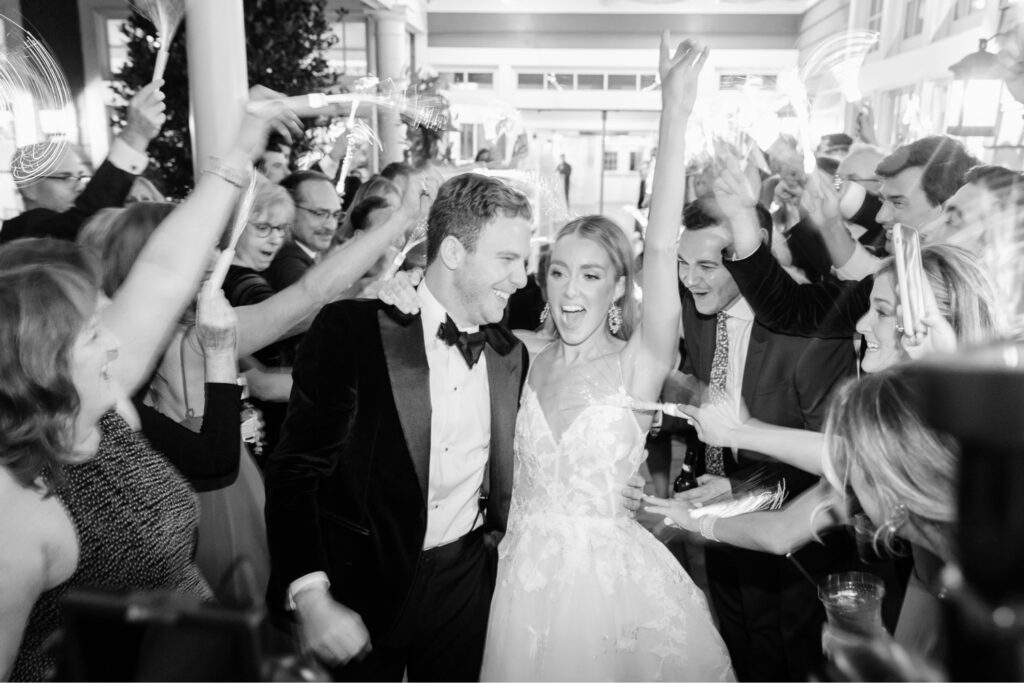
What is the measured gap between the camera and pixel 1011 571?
406mm

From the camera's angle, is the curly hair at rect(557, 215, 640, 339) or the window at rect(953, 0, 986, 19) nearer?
the curly hair at rect(557, 215, 640, 339)

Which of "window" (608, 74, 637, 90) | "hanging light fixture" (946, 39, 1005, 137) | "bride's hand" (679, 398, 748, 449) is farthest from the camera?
"window" (608, 74, 637, 90)

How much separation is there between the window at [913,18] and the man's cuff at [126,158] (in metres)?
6.85

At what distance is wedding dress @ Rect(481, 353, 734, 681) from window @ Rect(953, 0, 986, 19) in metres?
5.58

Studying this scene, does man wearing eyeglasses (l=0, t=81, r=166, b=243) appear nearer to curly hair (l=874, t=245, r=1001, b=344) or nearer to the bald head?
curly hair (l=874, t=245, r=1001, b=344)

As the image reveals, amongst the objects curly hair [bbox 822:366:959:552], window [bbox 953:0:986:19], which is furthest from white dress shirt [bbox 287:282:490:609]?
window [bbox 953:0:986:19]

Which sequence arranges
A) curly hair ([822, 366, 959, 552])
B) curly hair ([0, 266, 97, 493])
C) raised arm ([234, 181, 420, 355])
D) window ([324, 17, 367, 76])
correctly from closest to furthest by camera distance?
curly hair ([822, 366, 959, 552]) → curly hair ([0, 266, 97, 493]) → raised arm ([234, 181, 420, 355]) → window ([324, 17, 367, 76])

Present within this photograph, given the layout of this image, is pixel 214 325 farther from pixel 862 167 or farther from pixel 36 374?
pixel 862 167

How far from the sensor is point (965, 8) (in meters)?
6.22

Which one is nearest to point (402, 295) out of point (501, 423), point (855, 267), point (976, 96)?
point (501, 423)

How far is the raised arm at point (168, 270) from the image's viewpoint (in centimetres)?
146

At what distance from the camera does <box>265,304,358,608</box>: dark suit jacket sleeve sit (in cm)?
172

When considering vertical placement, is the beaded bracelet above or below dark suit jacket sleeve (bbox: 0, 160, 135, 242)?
below

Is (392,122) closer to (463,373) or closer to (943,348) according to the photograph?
(463,373)
